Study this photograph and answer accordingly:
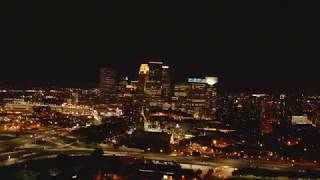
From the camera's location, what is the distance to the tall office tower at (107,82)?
40938 mm

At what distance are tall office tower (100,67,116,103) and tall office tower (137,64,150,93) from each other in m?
4.67

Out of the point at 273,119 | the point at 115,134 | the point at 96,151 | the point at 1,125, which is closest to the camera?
the point at 96,151

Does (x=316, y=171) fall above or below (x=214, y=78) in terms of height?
below

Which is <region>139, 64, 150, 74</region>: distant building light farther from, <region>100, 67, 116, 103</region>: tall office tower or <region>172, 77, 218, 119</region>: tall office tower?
<region>100, 67, 116, 103</region>: tall office tower

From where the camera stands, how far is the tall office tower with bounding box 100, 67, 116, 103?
40938 millimetres

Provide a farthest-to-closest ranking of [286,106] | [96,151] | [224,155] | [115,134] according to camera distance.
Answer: [286,106] < [115,134] < [224,155] < [96,151]

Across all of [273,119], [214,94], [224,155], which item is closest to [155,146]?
[224,155]

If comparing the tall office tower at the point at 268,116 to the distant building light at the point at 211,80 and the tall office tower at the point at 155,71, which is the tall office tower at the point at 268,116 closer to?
the distant building light at the point at 211,80

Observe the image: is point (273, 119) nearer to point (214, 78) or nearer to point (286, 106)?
point (286, 106)

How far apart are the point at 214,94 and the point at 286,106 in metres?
5.84

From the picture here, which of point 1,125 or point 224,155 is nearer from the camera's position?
point 224,155

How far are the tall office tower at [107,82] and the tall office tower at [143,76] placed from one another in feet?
15.3

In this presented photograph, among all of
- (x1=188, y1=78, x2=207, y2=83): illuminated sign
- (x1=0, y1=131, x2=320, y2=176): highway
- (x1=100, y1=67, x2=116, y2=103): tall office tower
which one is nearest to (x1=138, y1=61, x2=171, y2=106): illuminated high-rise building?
(x1=188, y1=78, x2=207, y2=83): illuminated sign

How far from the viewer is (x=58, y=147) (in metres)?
18.2
